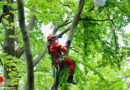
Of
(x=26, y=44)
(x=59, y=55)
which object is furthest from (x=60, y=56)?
(x=26, y=44)

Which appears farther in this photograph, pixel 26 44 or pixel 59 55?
pixel 59 55

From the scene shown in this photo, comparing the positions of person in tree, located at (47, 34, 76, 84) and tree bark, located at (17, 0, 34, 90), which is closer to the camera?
tree bark, located at (17, 0, 34, 90)

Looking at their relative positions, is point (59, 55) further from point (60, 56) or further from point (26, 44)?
point (26, 44)

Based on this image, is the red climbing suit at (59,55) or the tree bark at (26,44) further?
the red climbing suit at (59,55)

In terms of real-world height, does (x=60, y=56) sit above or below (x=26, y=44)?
below

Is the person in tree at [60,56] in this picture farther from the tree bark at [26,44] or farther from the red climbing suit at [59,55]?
the tree bark at [26,44]

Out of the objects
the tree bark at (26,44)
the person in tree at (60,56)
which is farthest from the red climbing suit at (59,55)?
the tree bark at (26,44)

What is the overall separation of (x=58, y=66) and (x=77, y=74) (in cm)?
40

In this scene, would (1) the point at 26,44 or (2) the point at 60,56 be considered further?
(2) the point at 60,56

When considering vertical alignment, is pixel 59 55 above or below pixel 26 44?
below

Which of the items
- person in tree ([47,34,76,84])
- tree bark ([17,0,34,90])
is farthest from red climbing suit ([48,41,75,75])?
tree bark ([17,0,34,90])

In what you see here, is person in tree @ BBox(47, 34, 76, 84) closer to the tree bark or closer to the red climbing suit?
the red climbing suit

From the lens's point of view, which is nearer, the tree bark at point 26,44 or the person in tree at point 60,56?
the tree bark at point 26,44

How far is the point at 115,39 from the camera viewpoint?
356 centimetres
